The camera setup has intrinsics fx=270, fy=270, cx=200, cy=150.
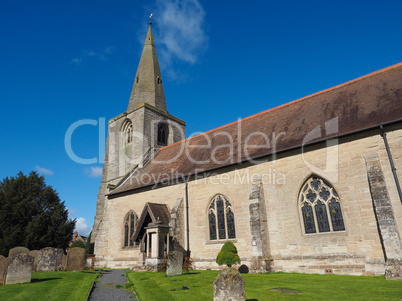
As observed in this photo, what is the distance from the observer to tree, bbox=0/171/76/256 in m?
25.0

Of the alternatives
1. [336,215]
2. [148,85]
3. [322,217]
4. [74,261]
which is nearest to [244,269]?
[322,217]

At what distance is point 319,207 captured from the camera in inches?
525

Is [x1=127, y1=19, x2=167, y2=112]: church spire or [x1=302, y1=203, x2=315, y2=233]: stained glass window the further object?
[x1=127, y1=19, x2=167, y2=112]: church spire

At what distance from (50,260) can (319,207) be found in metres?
15.2

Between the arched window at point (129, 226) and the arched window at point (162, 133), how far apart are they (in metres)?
11.2

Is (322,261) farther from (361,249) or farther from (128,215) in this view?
(128,215)

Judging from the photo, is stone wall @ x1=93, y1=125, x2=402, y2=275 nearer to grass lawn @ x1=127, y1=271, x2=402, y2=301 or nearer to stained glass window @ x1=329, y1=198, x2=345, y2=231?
stained glass window @ x1=329, y1=198, x2=345, y2=231

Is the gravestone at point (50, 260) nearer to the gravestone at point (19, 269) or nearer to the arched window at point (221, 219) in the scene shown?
the gravestone at point (19, 269)

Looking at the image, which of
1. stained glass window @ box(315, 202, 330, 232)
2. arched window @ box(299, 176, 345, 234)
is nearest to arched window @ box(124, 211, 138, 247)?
arched window @ box(299, 176, 345, 234)

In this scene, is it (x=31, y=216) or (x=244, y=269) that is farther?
Result: (x=31, y=216)

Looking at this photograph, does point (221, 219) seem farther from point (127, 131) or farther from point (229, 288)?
point (127, 131)

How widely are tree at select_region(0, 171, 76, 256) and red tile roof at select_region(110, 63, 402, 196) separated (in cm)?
965

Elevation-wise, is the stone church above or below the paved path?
above

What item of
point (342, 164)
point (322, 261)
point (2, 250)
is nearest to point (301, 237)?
point (322, 261)
